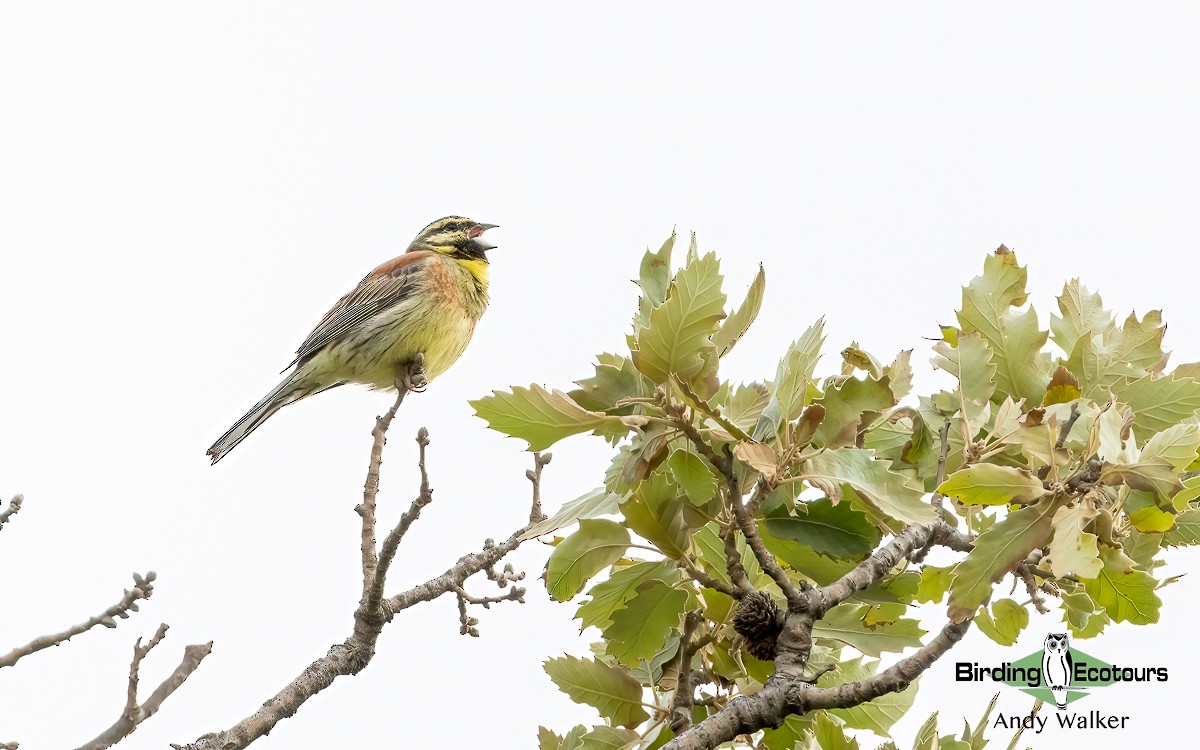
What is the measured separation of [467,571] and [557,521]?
6.57ft

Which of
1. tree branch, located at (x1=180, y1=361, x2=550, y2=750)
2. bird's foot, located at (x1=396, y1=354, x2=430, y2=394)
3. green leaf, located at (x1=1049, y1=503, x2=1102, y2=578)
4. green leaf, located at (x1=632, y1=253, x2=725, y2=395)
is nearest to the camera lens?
green leaf, located at (x1=1049, y1=503, x2=1102, y2=578)

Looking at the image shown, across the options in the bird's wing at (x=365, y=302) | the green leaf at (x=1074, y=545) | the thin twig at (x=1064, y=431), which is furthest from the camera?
the bird's wing at (x=365, y=302)

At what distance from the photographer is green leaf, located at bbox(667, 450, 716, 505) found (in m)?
2.63

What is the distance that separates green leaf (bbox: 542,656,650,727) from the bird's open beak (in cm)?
834

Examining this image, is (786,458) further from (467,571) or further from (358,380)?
(358,380)

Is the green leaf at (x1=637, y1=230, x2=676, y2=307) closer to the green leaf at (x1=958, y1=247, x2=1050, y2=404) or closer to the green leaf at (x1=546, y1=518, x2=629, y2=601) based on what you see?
the green leaf at (x1=546, y1=518, x2=629, y2=601)

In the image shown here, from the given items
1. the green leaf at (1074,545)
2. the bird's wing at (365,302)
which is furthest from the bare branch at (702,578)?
the bird's wing at (365,302)

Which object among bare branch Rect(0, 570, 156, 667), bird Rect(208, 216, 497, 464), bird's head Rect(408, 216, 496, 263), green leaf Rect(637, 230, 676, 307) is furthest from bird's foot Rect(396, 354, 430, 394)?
green leaf Rect(637, 230, 676, 307)

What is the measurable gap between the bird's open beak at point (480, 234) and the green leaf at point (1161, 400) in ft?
28.4

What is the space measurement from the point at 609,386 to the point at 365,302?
7.72 metres

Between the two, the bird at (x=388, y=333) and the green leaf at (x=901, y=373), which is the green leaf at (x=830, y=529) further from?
the bird at (x=388, y=333)

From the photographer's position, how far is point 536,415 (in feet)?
8.81

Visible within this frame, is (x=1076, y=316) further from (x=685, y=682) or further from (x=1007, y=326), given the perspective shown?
(x=685, y=682)

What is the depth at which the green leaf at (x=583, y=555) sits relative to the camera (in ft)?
9.05
